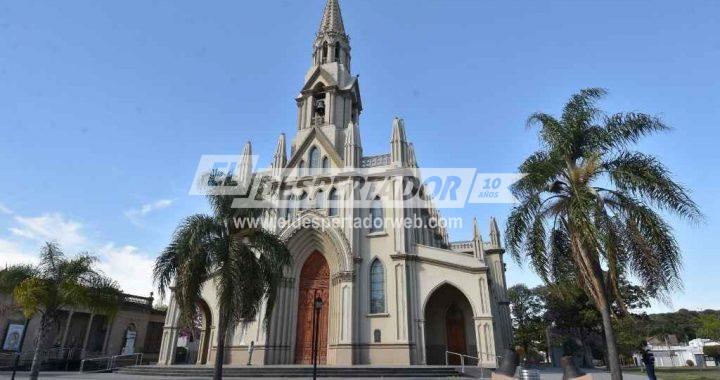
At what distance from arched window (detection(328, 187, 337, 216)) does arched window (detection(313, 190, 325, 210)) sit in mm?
493

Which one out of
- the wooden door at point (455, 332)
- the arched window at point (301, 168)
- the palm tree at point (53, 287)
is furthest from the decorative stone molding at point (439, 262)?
the palm tree at point (53, 287)

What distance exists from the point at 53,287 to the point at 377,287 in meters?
15.5

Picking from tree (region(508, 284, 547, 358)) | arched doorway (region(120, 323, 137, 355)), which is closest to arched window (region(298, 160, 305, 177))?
arched doorway (region(120, 323, 137, 355))

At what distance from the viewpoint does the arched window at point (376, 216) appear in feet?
83.0

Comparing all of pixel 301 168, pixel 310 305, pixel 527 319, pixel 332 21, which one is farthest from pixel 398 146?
pixel 527 319

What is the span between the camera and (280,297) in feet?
81.0

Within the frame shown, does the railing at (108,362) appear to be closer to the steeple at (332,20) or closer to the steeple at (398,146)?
the steeple at (398,146)

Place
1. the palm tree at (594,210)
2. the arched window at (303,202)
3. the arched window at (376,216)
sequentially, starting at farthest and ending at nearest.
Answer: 1. the arched window at (303,202)
2. the arched window at (376,216)
3. the palm tree at (594,210)

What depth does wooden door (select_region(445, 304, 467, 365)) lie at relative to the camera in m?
24.9

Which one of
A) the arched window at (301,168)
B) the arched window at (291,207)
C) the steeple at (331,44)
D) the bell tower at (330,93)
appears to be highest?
the steeple at (331,44)

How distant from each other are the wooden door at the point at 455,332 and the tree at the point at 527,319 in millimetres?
21359

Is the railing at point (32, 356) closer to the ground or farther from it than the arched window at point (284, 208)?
closer to the ground

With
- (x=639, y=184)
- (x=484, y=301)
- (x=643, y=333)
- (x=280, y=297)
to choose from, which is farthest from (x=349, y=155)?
(x=643, y=333)

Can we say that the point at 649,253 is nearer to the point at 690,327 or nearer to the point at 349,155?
the point at 349,155
